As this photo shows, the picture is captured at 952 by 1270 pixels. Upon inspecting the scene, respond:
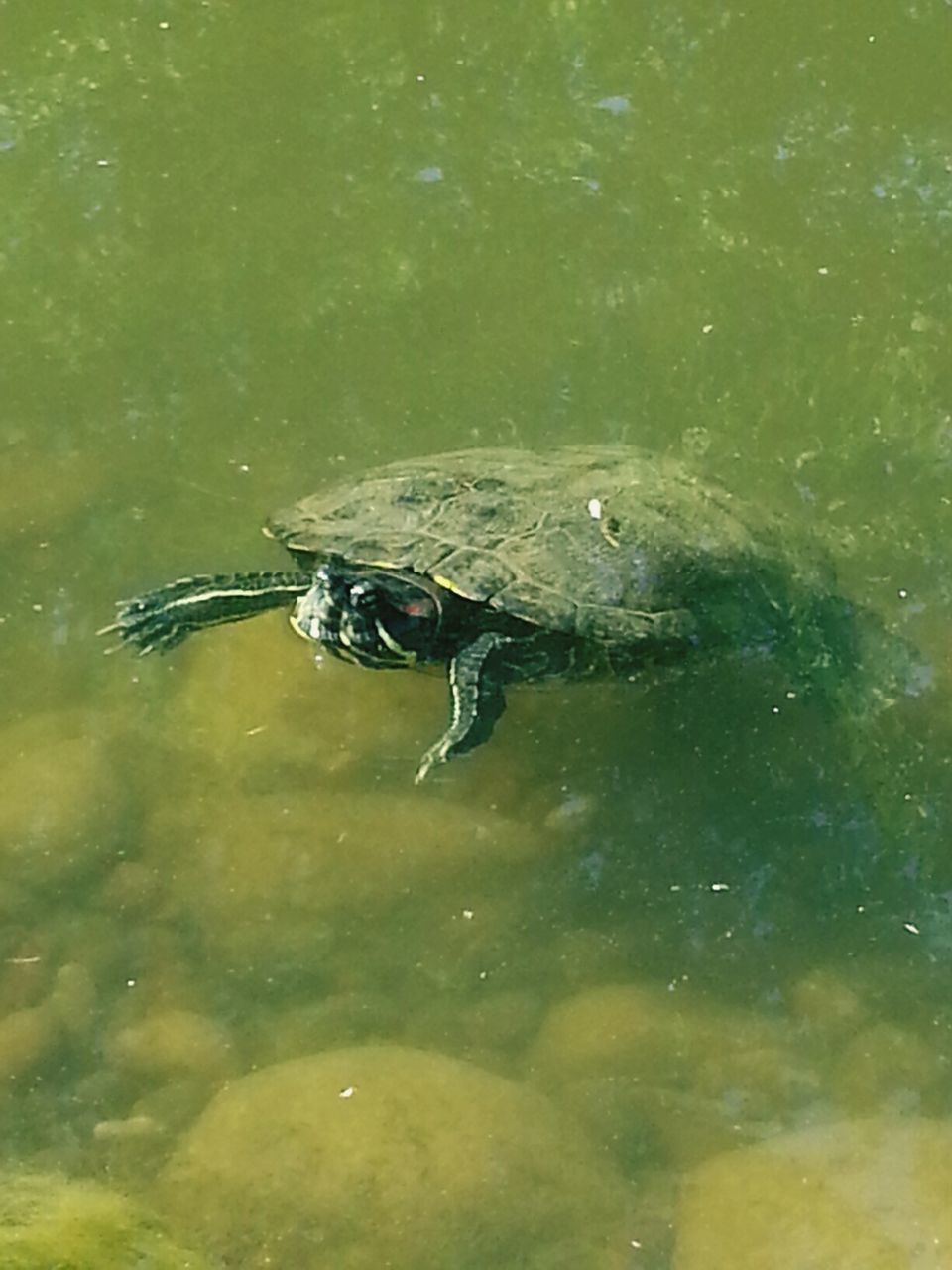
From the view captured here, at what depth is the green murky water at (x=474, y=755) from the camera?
7.90 ft

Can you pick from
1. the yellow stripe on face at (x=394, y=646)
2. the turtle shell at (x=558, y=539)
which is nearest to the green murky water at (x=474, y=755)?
the yellow stripe on face at (x=394, y=646)

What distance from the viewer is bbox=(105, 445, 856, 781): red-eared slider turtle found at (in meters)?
2.96

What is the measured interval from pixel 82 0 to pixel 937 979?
511 cm

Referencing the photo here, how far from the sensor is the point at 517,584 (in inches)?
116

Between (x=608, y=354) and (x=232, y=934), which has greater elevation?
(x=608, y=354)

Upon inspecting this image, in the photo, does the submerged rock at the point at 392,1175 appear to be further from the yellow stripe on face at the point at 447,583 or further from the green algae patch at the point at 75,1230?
the yellow stripe on face at the point at 447,583

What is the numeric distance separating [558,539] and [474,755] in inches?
20.1

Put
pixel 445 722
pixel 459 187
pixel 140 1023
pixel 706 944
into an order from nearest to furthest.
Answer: pixel 140 1023, pixel 706 944, pixel 445 722, pixel 459 187

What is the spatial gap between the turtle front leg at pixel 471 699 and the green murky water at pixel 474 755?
9cm

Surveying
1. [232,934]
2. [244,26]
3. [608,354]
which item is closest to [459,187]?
[608,354]

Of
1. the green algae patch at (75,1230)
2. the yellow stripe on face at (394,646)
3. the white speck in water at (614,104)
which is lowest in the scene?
the green algae patch at (75,1230)

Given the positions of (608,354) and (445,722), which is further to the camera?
(608,354)

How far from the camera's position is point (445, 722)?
3.10 m

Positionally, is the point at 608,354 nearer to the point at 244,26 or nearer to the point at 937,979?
the point at 937,979
